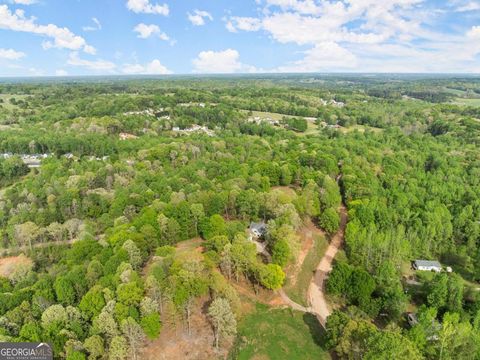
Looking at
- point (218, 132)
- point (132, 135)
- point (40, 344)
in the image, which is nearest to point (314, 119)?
point (218, 132)

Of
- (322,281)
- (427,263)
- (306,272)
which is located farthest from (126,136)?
(427,263)

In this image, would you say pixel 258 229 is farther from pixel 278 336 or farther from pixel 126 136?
pixel 126 136

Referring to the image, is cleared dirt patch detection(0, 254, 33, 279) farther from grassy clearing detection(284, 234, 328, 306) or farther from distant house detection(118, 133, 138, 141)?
distant house detection(118, 133, 138, 141)

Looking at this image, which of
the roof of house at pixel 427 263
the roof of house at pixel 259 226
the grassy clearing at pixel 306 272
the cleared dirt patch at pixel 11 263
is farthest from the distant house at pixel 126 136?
the roof of house at pixel 427 263

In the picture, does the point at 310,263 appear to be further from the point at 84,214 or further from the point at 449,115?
the point at 449,115

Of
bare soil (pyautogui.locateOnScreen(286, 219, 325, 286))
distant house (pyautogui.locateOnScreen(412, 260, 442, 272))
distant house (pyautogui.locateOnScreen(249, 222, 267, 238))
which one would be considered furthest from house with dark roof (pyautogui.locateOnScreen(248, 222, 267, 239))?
distant house (pyautogui.locateOnScreen(412, 260, 442, 272))

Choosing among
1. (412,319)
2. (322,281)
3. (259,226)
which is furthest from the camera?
(259,226)

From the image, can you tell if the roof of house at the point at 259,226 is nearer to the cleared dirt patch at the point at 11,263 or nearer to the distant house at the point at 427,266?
the distant house at the point at 427,266

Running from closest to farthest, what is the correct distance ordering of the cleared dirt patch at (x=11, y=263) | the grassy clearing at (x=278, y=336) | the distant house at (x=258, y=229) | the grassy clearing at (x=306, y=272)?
1. the grassy clearing at (x=278, y=336)
2. the grassy clearing at (x=306, y=272)
3. the cleared dirt patch at (x=11, y=263)
4. the distant house at (x=258, y=229)
